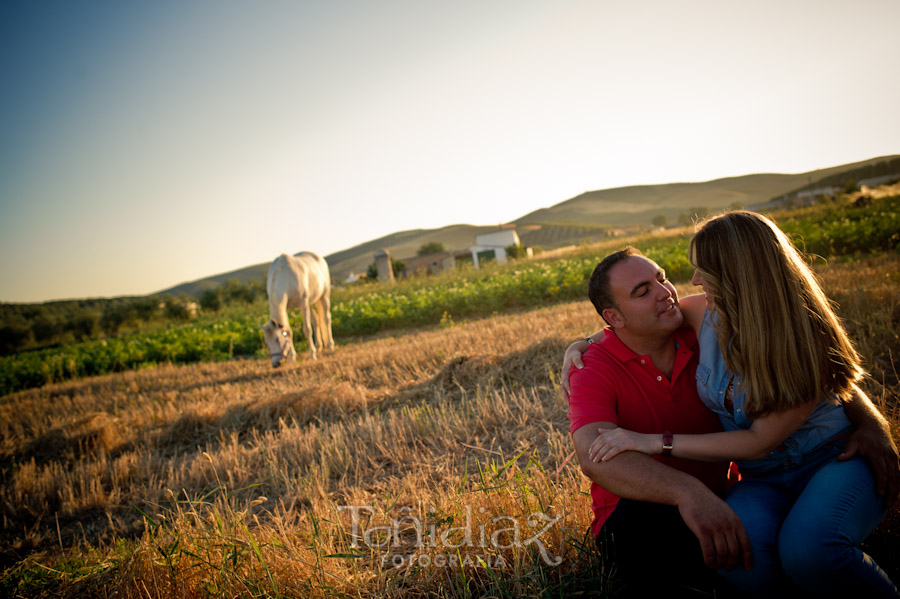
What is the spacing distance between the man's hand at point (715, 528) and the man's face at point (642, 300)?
28.5 inches

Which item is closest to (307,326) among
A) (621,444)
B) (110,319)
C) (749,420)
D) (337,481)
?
(337,481)

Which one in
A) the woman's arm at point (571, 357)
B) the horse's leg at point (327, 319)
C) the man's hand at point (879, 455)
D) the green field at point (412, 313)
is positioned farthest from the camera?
the green field at point (412, 313)

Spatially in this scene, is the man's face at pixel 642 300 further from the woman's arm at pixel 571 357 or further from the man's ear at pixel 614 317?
the woman's arm at pixel 571 357

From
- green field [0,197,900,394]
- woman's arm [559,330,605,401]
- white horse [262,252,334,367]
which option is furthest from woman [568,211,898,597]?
green field [0,197,900,394]

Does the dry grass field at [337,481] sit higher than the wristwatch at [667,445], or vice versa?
the wristwatch at [667,445]

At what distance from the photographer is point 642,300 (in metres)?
1.97

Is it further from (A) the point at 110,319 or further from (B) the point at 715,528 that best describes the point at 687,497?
(A) the point at 110,319

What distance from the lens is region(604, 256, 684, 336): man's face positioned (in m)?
1.97

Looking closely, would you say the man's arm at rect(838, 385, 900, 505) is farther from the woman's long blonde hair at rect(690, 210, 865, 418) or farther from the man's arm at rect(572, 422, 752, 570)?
the man's arm at rect(572, 422, 752, 570)

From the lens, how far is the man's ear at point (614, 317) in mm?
2051

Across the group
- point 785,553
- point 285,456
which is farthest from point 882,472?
point 285,456

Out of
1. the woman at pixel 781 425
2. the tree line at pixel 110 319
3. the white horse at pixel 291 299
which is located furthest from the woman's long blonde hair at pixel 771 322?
the tree line at pixel 110 319

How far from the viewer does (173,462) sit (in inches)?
187

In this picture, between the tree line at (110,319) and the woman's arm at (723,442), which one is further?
the tree line at (110,319)
